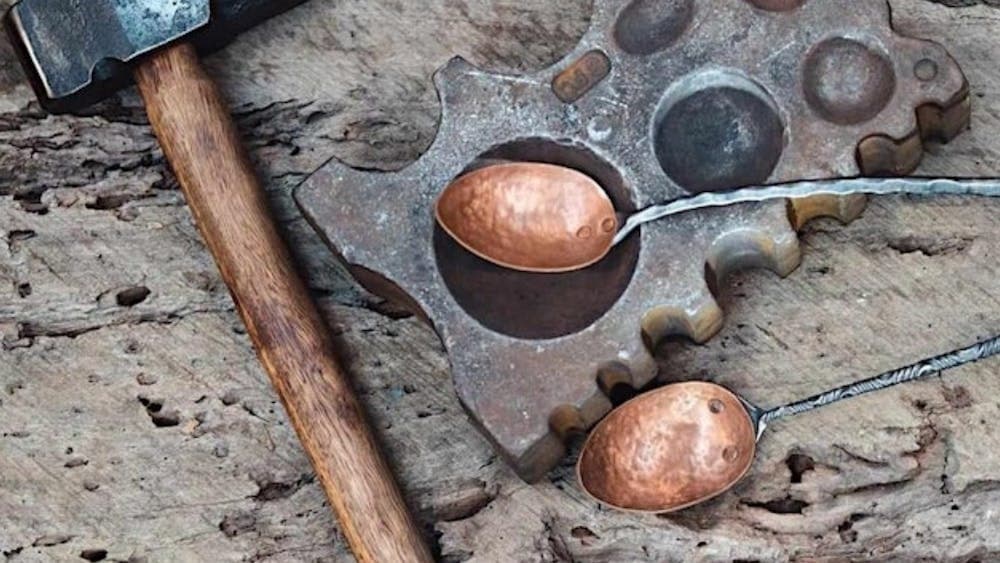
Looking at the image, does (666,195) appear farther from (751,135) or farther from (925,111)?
(925,111)

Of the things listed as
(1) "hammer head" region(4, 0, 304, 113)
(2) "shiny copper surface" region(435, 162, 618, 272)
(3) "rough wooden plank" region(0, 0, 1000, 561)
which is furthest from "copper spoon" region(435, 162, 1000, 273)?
(1) "hammer head" region(4, 0, 304, 113)

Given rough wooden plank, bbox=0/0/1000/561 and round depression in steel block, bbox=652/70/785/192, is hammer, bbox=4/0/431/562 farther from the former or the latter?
round depression in steel block, bbox=652/70/785/192

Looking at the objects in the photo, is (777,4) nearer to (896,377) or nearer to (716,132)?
(716,132)

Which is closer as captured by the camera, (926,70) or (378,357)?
(926,70)

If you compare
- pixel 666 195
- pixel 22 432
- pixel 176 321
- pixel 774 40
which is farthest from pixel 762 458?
pixel 22 432

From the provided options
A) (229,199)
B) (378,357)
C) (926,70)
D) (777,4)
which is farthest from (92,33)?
(926,70)

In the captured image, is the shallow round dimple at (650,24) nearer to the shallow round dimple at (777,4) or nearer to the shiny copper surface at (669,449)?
the shallow round dimple at (777,4)
